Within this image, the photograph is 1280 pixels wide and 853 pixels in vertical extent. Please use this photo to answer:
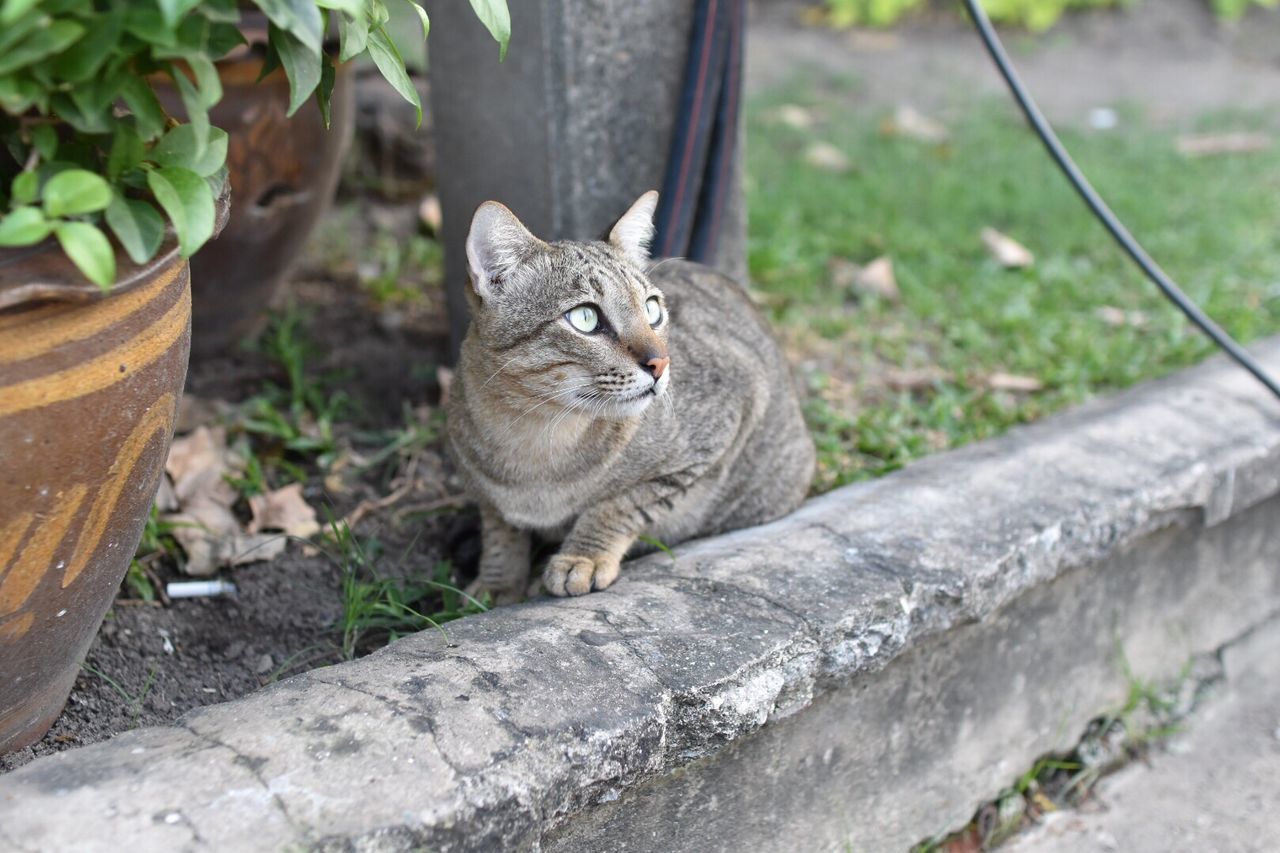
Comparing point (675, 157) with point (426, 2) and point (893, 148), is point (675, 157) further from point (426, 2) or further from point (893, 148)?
point (893, 148)

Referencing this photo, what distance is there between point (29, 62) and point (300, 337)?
96.0 inches

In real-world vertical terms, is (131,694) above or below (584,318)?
below

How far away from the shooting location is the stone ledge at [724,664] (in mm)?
1800

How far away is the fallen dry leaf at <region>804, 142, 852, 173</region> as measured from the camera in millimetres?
5929

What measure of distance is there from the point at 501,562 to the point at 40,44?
162 centimetres

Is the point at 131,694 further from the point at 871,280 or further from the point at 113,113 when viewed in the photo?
the point at 871,280

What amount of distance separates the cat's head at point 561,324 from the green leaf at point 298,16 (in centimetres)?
79

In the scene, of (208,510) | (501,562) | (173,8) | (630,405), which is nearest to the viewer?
(173,8)

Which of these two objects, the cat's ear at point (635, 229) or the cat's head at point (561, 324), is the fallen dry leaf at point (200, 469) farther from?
the cat's ear at point (635, 229)

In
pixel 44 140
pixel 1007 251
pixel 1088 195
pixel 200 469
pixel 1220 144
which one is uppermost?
pixel 44 140

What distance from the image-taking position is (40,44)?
1.50m

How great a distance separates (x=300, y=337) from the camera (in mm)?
3957

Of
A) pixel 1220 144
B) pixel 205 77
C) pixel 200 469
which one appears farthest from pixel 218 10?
pixel 1220 144

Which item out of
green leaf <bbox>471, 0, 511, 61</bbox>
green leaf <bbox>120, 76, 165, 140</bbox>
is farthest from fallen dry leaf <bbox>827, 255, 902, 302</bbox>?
green leaf <bbox>120, 76, 165, 140</bbox>
